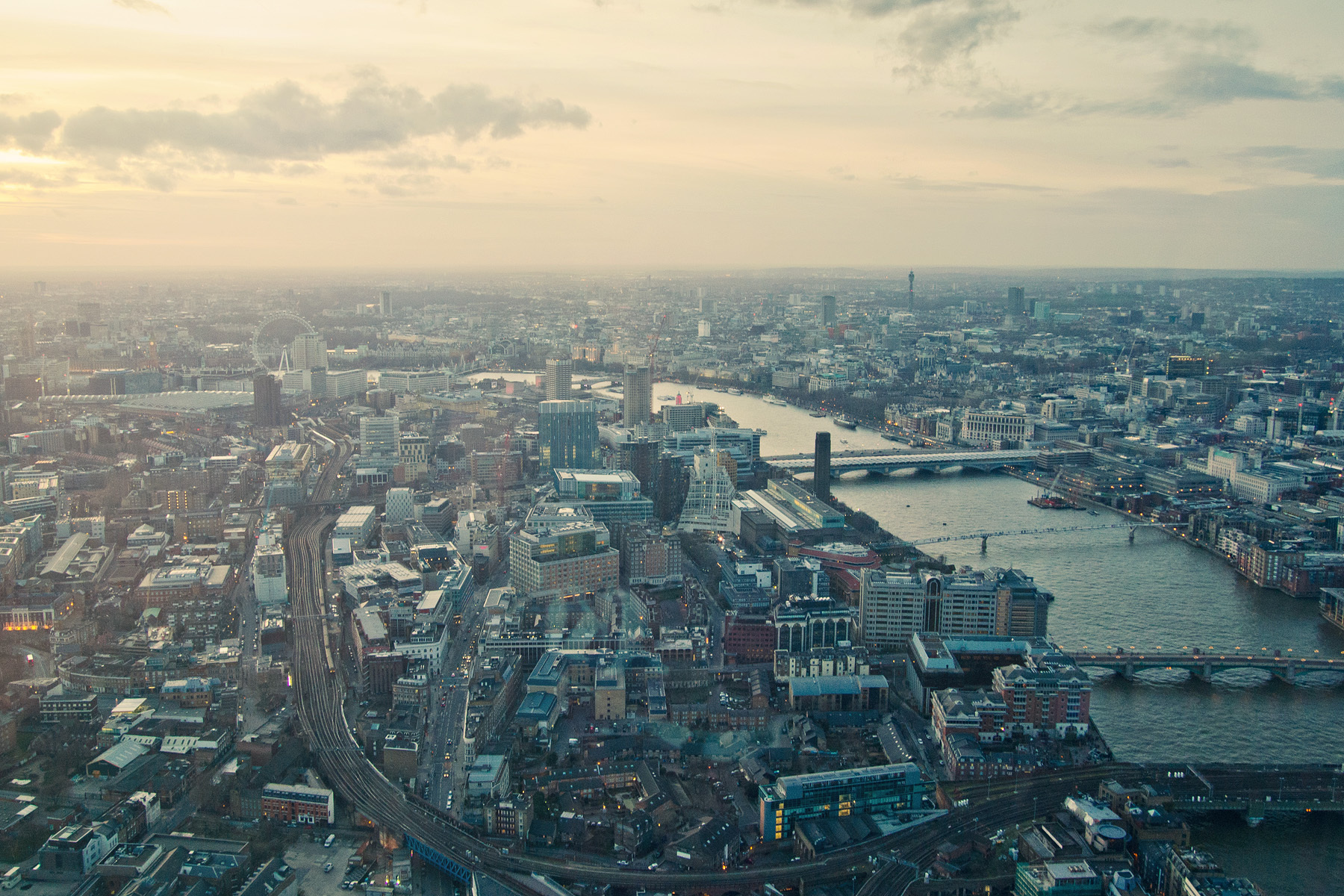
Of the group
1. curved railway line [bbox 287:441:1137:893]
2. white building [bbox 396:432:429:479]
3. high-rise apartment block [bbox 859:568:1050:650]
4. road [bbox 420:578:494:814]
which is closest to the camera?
curved railway line [bbox 287:441:1137:893]

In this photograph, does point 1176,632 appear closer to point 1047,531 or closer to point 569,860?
point 1047,531

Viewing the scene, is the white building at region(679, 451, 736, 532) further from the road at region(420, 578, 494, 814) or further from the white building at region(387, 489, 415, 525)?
the road at region(420, 578, 494, 814)

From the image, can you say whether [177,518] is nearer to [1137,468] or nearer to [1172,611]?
[1172,611]

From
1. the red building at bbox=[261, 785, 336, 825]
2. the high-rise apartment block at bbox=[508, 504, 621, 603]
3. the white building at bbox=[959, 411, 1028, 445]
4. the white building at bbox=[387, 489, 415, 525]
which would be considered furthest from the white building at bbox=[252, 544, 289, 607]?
the white building at bbox=[959, 411, 1028, 445]

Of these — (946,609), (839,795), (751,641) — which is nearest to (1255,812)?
(839,795)

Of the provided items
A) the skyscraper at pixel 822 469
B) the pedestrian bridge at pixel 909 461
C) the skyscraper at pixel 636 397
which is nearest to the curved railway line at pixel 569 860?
the skyscraper at pixel 822 469

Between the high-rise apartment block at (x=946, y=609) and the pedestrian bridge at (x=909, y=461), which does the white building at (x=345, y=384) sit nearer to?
the pedestrian bridge at (x=909, y=461)
